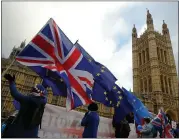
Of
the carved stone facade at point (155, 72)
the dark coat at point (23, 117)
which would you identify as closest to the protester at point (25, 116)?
the dark coat at point (23, 117)

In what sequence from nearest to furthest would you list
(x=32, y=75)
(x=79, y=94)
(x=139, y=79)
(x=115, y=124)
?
(x=79, y=94) → (x=115, y=124) → (x=32, y=75) → (x=139, y=79)

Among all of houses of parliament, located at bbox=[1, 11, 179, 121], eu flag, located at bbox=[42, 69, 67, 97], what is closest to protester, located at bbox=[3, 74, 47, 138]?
eu flag, located at bbox=[42, 69, 67, 97]

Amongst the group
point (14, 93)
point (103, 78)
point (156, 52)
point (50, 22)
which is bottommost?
point (14, 93)

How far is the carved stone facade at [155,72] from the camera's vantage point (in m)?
35.0

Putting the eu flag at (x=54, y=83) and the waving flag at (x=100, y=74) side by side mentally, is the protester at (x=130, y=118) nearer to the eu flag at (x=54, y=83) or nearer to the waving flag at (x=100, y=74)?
the waving flag at (x=100, y=74)

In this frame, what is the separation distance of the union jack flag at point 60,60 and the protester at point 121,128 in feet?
5.88

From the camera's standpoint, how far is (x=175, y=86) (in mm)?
38875

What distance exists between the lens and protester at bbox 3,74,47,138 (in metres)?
3.05

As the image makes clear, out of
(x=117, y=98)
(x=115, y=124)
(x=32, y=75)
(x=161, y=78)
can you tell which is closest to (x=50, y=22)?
(x=117, y=98)

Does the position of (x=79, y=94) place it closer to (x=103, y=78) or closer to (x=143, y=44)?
(x=103, y=78)

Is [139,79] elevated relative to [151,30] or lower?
lower

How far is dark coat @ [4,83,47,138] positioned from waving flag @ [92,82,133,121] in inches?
129

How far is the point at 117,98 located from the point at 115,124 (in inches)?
40.0

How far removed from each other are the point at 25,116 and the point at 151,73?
39.2 m
